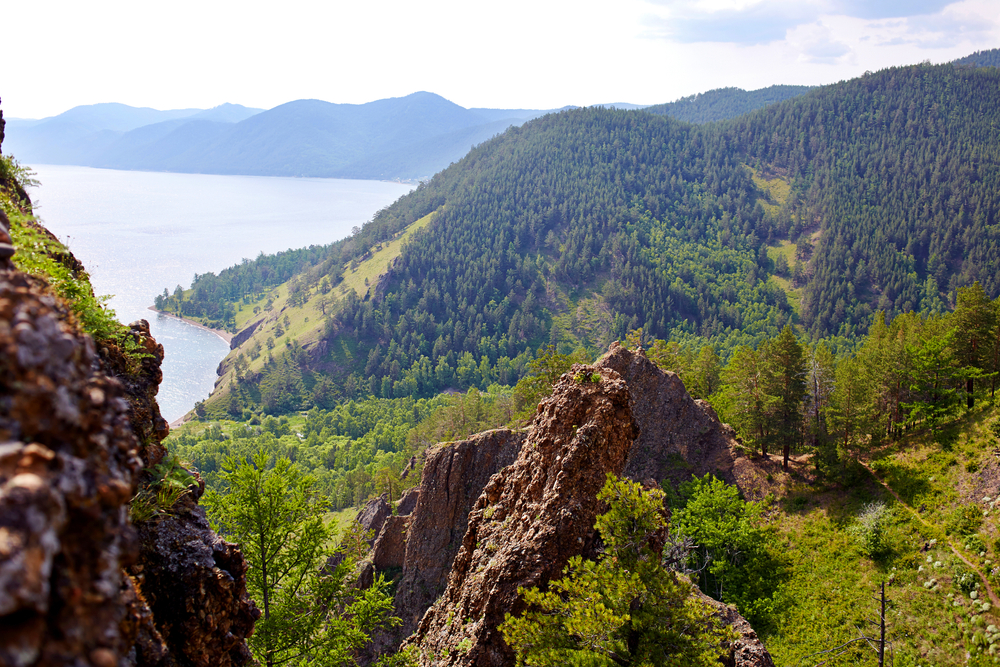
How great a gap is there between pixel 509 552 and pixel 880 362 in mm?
45423

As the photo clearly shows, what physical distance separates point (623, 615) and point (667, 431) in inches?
1309

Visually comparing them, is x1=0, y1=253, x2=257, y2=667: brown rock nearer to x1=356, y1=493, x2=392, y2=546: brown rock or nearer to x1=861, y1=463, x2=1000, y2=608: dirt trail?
x1=861, y1=463, x2=1000, y2=608: dirt trail

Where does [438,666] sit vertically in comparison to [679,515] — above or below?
above

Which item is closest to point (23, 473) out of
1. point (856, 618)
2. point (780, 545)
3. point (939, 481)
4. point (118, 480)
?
point (118, 480)

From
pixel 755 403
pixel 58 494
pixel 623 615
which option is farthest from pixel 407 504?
pixel 58 494

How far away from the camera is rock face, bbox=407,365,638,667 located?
17.5m

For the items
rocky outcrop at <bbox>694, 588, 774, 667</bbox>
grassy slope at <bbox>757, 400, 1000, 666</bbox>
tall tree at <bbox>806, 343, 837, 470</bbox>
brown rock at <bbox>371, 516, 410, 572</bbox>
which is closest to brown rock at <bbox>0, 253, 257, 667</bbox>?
rocky outcrop at <bbox>694, 588, 774, 667</bbox>

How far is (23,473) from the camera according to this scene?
4.17 meters

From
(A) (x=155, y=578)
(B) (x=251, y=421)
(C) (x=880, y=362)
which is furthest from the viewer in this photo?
(B) (x=251, y=421)

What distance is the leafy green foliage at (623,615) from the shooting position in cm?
1390

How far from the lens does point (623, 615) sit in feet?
44.9

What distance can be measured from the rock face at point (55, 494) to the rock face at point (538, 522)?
14.0 metres

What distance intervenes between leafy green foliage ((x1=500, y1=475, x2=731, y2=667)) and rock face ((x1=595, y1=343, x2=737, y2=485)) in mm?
29728

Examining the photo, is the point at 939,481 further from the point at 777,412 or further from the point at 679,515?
the point at 679,515
